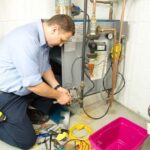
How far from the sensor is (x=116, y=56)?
Answer: 167cm

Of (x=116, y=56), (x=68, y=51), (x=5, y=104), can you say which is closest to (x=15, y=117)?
(x=5, y=104)

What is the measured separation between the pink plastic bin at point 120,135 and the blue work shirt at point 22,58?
0.58 metres

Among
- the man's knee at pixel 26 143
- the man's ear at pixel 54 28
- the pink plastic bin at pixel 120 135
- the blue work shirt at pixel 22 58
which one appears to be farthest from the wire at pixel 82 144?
the man's ear at pixel 54 28

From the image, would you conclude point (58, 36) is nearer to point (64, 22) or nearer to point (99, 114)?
point (64, 22)

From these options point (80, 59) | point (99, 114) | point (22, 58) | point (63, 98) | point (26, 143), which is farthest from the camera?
point (99, 114)

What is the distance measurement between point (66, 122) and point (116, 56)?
69 centimetres

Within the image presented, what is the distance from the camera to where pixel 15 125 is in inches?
54.4

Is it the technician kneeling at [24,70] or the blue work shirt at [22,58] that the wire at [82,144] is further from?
the blue work shirt at [22,58]

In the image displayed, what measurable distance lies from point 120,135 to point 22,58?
35.6 inches

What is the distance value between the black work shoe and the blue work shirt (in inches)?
13.1

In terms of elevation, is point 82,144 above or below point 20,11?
below

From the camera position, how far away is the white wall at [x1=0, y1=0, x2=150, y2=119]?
1519mm

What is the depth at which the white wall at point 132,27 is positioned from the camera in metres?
1.52

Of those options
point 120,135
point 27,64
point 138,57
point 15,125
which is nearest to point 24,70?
point 27,64
